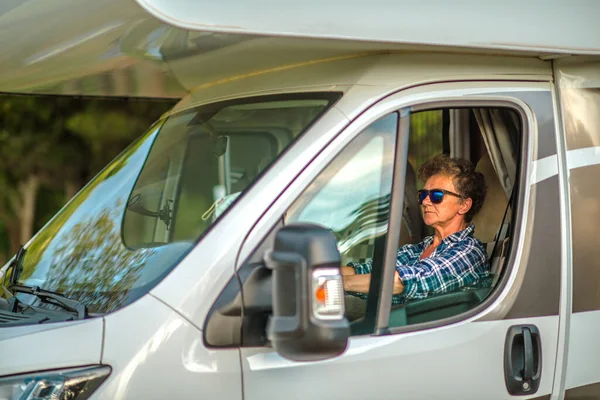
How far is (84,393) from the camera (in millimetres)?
2879

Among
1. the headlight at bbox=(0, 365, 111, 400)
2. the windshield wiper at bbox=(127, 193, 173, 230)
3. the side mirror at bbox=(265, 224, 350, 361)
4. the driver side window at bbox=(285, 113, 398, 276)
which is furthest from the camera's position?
the windshield wiper at bbox=(127, 193, 173, 230)

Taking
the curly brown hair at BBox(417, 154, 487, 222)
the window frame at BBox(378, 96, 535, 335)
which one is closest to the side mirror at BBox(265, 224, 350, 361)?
the window frame at BBox(378, 96, 535, 335)

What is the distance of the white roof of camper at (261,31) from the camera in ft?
9.57

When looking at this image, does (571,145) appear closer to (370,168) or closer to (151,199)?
(370,168)

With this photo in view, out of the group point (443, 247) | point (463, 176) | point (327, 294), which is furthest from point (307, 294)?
point (463, 176)

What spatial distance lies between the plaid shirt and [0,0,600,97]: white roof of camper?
79 cm

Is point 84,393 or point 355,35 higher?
point 355,35

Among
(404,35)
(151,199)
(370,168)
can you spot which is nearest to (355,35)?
(404,35)

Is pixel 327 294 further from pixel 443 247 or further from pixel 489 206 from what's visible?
pixel 489 206

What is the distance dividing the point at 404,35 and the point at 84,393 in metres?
1.43

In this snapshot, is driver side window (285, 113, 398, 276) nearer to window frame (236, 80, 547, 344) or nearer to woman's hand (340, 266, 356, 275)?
window frame (236, 80, 547, 344)

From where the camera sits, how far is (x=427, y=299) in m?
3.55

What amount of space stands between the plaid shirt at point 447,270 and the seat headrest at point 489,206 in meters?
0.21

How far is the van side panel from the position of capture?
3.53 meters
